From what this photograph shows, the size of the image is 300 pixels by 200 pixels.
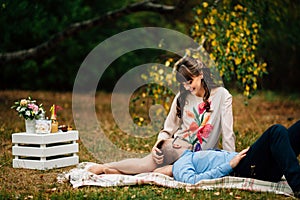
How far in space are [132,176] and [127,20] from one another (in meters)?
8.35

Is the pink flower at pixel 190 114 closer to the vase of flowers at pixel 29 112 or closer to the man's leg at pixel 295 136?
the man's leg at pixel 295 136

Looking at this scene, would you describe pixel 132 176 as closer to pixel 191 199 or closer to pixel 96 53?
pixel 191 199

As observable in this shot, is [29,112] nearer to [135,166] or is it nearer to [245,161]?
[135,166]

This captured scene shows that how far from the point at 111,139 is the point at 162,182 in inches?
90.9

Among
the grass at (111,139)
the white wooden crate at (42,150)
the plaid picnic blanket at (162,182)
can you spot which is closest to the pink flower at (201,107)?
the plaid picnic blanket at (162,182)

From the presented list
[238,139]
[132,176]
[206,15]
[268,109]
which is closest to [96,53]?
[268,109]

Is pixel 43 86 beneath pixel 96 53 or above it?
beneath

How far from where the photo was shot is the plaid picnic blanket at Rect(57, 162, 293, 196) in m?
3.31

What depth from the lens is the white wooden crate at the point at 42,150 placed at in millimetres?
4062

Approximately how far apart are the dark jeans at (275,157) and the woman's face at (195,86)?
2.42ft

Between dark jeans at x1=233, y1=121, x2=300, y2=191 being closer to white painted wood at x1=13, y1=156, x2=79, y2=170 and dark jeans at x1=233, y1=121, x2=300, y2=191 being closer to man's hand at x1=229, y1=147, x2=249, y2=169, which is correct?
man's hand at x1=229, y1=147, x2=249, y2=169

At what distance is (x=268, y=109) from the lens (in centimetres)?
888

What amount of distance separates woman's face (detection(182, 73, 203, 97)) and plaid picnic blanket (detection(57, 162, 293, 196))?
0.69m

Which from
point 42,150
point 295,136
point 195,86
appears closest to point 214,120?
point 195,86
